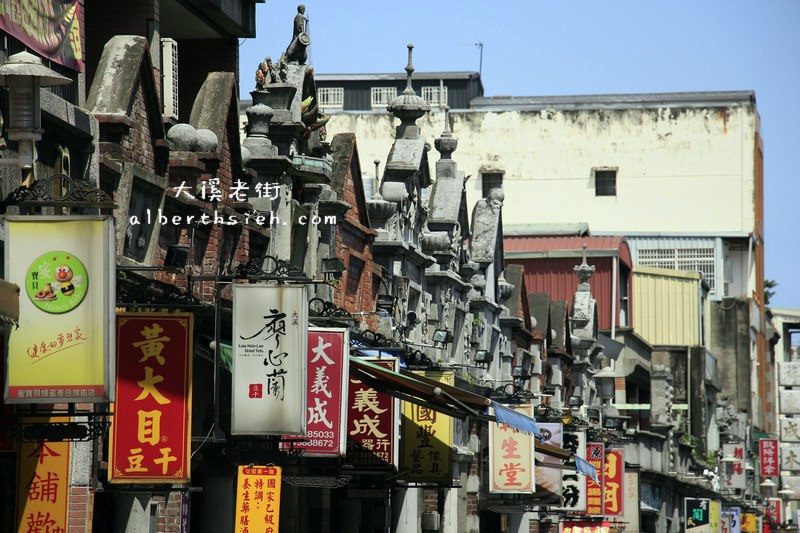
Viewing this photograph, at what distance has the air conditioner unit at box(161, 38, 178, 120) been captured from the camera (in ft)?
89.1

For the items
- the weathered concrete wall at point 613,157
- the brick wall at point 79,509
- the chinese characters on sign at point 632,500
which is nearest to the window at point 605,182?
the weathered concrete wall at point 613,157

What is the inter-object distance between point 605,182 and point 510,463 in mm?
46049

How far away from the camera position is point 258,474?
23078mm

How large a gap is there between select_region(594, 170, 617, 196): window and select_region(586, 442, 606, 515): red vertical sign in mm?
32718

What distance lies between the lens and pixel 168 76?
2728cm

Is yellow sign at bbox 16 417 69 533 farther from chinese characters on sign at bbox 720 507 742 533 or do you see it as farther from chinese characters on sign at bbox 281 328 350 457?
chinese characters on sign at bbox 720 507 742 533

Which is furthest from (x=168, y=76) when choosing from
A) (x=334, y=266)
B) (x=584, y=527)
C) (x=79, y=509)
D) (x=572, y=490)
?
(x=584, y=527)

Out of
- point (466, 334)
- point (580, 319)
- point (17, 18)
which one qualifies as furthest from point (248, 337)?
point (580, 319)

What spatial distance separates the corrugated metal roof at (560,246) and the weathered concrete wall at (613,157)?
278 inches

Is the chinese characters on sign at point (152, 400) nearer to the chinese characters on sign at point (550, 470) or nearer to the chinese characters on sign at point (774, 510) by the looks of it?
the chinese characters on sign at point (550, 470)

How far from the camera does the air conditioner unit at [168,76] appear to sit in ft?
89.1

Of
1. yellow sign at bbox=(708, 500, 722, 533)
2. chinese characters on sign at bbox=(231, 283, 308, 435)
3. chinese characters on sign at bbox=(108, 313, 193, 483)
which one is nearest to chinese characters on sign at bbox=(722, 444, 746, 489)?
yellow sign at bbox=(708, 500, 722, 533)

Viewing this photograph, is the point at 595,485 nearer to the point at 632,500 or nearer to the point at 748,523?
the point at 632,500

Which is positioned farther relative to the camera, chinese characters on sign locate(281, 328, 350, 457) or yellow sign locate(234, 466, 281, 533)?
chinese characters on sign locate(281, 328, 350, 457)
